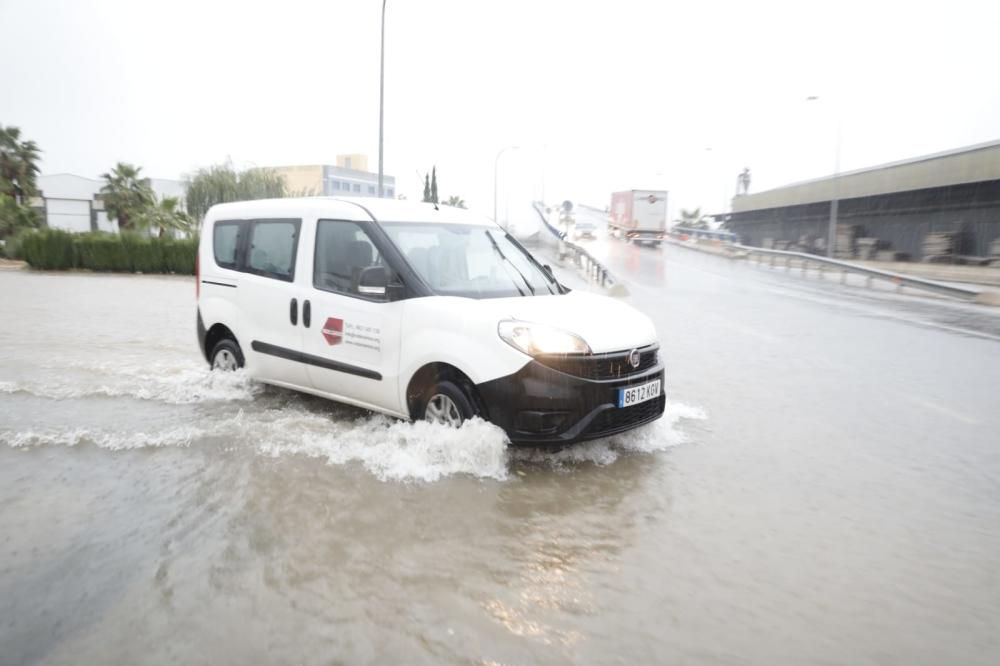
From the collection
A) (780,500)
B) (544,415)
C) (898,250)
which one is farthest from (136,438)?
(898,250)

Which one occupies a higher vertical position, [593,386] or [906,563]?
[593,386]

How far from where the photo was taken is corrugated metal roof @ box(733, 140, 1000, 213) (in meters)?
26.3

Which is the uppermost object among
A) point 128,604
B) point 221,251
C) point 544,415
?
point 221,251

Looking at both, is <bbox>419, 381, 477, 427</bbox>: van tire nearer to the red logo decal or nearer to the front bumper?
the front bumper

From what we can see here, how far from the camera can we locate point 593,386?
485 cm

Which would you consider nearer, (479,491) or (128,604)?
(128,604)

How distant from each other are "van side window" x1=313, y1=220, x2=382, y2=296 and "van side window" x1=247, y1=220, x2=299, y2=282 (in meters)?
0.33

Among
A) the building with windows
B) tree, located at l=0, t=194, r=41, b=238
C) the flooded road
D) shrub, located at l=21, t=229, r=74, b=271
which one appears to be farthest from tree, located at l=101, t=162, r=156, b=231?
the building with windows

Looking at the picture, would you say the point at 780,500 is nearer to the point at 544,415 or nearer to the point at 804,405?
the point at 544,415

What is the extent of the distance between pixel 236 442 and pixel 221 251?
2350mm

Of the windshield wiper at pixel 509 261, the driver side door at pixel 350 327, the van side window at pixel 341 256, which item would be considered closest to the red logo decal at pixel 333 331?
the driver side door at pixel 350 327

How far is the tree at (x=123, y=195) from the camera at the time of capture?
173ft

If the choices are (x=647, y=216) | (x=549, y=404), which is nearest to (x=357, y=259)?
(x=549, y=404)

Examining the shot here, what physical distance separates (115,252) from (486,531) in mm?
29621
